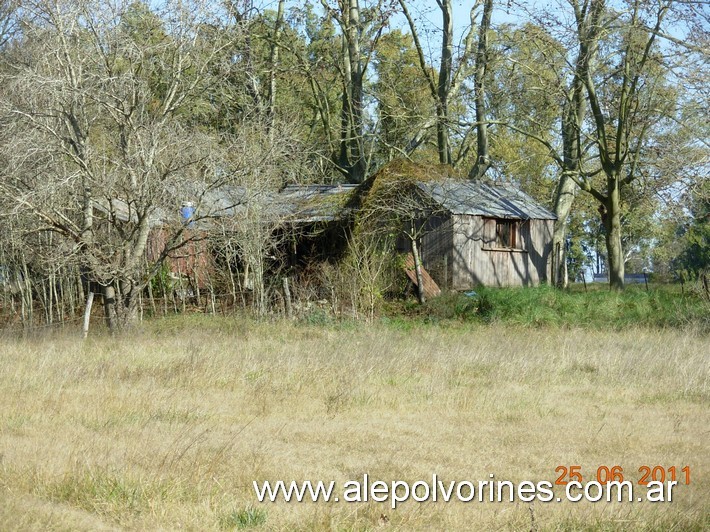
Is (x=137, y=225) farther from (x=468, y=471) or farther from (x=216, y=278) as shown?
(x=468, y=471)

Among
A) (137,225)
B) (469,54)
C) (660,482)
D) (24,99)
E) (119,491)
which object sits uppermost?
(469,54)

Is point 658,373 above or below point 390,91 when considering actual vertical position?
below

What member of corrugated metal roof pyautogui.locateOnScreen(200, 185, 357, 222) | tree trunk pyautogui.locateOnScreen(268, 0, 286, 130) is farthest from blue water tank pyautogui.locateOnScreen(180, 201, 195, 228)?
tree trunk pyautogui.locateOnScreen(268, 0, 286, 130)

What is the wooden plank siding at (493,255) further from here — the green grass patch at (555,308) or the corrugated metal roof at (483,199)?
the green grass patch at (555,308)

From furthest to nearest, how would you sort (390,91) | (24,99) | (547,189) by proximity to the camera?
1. (547,189)
2. (390,91)
3. (24,99)

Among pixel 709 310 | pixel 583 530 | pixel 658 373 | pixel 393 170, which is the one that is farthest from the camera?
pixel 393 170

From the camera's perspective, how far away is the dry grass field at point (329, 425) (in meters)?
6.15

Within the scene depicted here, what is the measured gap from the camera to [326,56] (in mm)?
34562

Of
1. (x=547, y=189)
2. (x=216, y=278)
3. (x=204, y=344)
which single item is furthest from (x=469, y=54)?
(x=547, y=189)

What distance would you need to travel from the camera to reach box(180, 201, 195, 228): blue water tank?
17.3 m

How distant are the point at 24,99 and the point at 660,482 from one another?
1349 cm

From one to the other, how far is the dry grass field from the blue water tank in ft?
9.40

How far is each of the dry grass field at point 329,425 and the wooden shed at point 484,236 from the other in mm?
12566

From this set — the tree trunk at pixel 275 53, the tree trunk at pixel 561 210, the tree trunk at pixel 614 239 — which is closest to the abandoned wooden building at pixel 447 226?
the tree trunk at pixel 561 210
